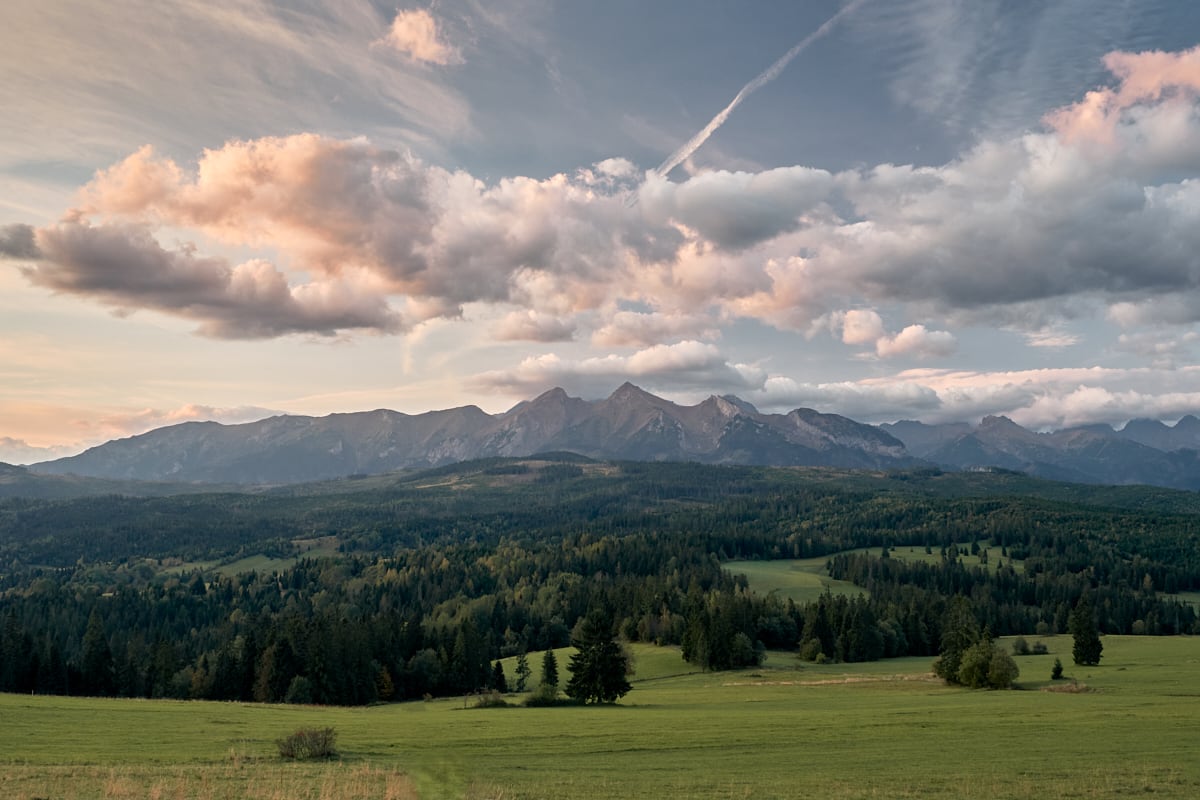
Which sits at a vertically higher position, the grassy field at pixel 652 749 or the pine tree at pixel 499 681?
the grassy field at pixel 652 749

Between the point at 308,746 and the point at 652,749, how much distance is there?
20407 millimetres

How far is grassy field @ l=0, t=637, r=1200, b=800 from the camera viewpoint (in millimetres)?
32594

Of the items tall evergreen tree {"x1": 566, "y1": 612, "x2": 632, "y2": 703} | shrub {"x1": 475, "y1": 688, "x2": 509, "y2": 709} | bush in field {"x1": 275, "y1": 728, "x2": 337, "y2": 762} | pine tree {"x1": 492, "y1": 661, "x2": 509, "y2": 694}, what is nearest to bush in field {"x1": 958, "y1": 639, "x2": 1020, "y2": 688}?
tall evergreen tree {"x1": 566, "y1": 612, "x2": 632, "y2": 703}

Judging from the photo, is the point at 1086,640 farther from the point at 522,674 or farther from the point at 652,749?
the point at 652,749

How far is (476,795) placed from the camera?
31.1 meters

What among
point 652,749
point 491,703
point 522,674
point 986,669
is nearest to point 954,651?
point 986,669

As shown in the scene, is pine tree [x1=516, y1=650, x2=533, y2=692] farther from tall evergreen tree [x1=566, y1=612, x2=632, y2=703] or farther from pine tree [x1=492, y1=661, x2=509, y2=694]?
tall evergreen tree [x1=566, y1=612, x2=632, y2=703]

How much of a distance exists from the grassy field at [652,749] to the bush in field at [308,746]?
1191 millimetres

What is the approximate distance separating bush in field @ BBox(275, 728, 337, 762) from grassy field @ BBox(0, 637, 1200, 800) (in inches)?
46.9

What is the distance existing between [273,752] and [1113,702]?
6828cm

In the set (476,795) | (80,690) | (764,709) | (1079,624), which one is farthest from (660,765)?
(80,690)

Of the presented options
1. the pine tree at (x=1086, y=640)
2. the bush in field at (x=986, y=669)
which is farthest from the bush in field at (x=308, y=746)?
the pine tree at (x=1086, y=640)

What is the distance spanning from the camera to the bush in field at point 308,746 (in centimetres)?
4094

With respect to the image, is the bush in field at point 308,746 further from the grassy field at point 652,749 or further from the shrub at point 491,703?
the shrub at point 491,703
